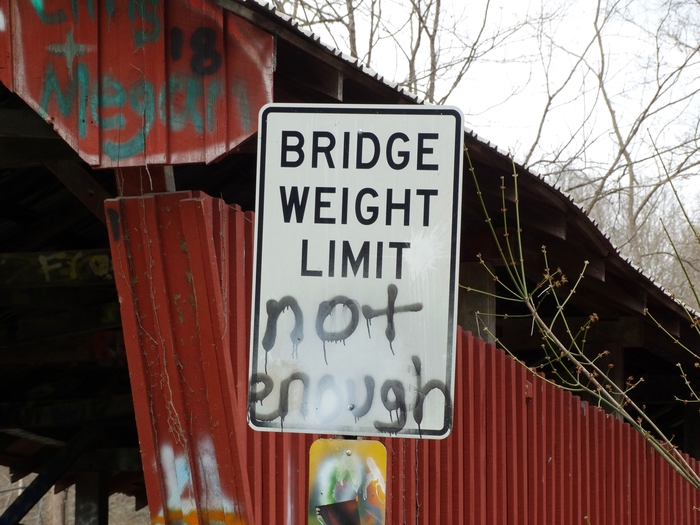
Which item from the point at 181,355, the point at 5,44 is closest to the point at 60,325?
the point at 181,355

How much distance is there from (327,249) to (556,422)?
4.42 meters

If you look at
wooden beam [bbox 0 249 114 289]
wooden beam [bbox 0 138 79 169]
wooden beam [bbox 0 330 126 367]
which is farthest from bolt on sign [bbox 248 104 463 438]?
wooden beam [bbox 0 330 126 367]

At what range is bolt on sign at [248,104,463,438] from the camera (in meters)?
2.19

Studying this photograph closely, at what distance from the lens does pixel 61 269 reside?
5.15 m

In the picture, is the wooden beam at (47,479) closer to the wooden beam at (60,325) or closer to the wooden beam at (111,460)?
the wooden beam at (111,460)

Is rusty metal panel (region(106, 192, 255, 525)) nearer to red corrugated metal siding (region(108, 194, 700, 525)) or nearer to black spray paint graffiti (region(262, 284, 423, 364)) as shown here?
red corrugated metal siding (region(108, 194, 700, 525))

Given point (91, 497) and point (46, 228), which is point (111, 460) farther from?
point (46, 228)

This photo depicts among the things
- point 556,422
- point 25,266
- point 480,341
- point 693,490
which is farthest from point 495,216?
point 693,490

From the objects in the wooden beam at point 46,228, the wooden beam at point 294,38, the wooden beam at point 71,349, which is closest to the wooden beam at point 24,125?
the wooden beam at point 294,38

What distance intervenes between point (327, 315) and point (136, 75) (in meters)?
1.90

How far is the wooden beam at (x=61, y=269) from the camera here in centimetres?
513

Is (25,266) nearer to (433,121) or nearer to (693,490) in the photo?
(433,121)

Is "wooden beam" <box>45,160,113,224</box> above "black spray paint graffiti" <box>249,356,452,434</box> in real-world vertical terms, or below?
above

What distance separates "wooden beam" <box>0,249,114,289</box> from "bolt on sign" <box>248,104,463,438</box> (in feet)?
9.91
